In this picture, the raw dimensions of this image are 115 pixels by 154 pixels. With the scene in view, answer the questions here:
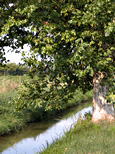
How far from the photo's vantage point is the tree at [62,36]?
8883mm

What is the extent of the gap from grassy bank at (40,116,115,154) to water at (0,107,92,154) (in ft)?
2.20

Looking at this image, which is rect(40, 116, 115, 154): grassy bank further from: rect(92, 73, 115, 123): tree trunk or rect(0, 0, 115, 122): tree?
rect(0, 0, 115, 122): tree

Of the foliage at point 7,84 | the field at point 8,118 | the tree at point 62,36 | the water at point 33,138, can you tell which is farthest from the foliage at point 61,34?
the foliage at point 7,84

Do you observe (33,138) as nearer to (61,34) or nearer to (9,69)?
(9,69)

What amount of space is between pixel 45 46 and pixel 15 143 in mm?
5613

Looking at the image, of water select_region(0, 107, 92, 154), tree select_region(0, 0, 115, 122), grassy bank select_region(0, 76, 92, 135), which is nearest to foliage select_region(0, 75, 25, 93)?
grassy bank select_region(0, 76, 92, 135)

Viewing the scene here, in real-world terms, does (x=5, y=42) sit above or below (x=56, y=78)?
above

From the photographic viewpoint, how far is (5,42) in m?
10.2

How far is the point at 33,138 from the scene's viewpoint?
13102 millimetres

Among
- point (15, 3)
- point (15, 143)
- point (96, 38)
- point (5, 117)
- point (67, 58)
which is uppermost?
point (15, 3)

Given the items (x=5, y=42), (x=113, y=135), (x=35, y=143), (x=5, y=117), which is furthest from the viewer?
(x=5, y=117)

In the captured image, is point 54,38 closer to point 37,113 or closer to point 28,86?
point 28,86

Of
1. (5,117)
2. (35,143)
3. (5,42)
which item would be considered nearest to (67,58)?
(5,42)

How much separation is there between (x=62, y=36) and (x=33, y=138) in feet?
20.7
